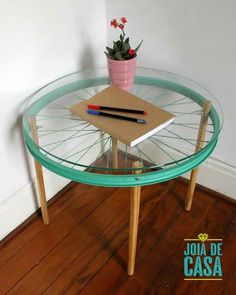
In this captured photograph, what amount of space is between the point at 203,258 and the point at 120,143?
1.73ft

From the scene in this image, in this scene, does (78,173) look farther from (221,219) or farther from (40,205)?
(221,219)

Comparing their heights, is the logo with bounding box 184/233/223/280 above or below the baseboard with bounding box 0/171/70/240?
below

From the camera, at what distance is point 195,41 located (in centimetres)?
118

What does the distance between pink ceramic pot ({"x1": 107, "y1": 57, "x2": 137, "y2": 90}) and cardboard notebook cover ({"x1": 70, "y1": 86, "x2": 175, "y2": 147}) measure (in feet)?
0.12

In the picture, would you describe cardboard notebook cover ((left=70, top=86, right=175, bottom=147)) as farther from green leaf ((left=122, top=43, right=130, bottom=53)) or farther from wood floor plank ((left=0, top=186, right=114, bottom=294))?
wood floor plank ((left=0, top=186, right=114, bottom=294))

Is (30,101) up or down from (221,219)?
up

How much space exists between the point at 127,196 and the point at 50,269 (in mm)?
431

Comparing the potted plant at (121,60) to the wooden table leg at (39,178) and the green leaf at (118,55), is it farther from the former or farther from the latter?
the wooden table leg at (39,178)

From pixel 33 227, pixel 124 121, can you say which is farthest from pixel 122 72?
pixel 33 227

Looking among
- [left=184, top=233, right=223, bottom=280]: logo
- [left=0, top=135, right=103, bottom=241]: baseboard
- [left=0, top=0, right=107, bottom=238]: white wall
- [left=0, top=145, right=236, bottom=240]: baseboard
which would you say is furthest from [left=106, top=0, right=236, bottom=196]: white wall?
[left=0, top=135, right=103, bottom=241]: baseboard

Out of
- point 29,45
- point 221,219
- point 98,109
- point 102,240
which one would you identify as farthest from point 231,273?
point 29,45

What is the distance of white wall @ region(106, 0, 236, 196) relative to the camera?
1.11 metres

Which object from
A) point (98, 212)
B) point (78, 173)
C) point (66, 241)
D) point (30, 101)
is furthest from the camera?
point (98, 212)

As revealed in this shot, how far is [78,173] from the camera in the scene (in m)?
0.89
